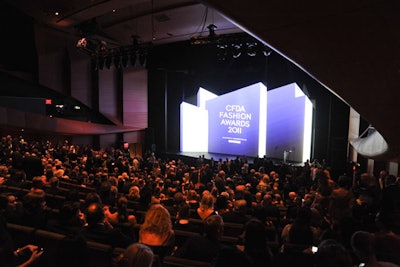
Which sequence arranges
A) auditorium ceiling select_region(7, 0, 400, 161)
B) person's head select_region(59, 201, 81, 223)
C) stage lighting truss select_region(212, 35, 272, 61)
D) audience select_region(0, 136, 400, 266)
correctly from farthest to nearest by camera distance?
1. stage lighting truss select_region(212, 35, 272, 61)
2. person's head select_region(59, 201, 81, 223)
3. auditorium ceiling select_region(7, 0, 400, 161)
4. audience select_region(0, 136, 400, 266)

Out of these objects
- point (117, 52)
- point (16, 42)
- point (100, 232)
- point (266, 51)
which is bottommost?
point (100, 232)

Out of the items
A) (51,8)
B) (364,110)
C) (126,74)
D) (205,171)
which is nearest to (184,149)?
(126,74)

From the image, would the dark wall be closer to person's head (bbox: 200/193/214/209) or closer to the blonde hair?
person's head (bbox: 200/193/214/209)

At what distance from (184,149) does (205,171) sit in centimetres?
897

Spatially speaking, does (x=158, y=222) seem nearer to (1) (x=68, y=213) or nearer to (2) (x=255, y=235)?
(2) (x=255, y=235)

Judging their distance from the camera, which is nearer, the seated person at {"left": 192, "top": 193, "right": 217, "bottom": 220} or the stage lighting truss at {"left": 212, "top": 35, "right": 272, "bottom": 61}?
the seated person at {"left": 192, "top": 193, "right": 217, "bottom": 220}

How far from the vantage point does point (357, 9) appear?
3.34 metres

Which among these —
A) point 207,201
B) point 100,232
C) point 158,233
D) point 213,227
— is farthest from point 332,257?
point 207,201

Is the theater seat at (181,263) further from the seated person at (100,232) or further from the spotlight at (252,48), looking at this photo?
the spotlight at (252,48)

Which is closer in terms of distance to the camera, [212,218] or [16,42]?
[212,218]

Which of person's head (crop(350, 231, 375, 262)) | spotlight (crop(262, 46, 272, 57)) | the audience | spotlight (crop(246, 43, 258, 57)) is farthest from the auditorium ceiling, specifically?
spotlight (crop(246, 43, 258, 57))

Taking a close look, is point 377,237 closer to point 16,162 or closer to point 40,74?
point 16,162

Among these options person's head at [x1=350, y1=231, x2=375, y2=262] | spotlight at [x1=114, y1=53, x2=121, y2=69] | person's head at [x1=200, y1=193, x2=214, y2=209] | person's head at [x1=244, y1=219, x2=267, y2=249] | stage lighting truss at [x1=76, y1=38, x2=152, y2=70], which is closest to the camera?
person's head at [x1=350, y1=231, x2=375, y2=262]

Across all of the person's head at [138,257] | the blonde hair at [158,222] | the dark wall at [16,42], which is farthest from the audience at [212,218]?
the dark wall at [16,42]
